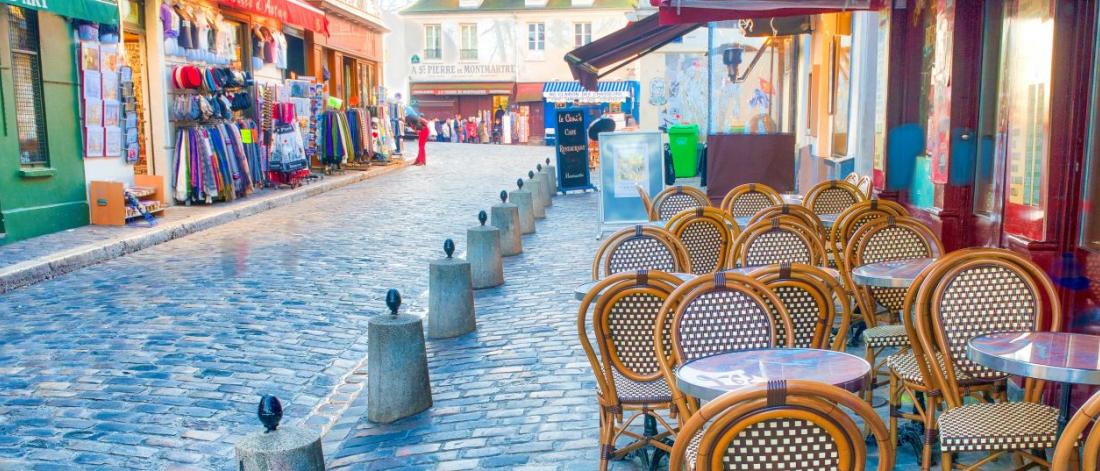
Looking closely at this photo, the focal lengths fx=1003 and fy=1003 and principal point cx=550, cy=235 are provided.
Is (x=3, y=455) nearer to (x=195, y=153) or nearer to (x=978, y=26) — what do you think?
(x=978, y=26)

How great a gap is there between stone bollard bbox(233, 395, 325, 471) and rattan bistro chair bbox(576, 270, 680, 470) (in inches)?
47.1

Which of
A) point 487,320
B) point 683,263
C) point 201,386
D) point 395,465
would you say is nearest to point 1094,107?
→ point 683,263

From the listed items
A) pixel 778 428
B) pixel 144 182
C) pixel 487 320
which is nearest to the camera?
pixel 778 428

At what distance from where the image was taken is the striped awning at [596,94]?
4312 centimetres

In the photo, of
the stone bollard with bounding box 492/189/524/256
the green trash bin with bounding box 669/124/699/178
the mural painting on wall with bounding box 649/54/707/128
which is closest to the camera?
the stone bollard with bounding box 492/189/524/256

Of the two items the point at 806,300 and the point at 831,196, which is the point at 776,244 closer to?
the point at 806,300

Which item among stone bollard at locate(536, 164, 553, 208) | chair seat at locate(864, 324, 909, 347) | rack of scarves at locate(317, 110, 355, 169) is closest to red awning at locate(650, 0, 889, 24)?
chair seat at locate(864, 324, 909, 347)

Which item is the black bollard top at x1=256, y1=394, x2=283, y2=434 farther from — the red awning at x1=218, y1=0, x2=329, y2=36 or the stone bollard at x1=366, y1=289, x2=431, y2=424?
the red awning at x1=218, y1=0, x2=329, y2=36

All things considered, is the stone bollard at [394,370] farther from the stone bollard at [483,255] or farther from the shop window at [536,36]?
the shop window at [536,36]

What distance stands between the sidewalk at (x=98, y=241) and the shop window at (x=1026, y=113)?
885 centimetres

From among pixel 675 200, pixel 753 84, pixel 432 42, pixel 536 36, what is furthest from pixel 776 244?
pixel 432 42

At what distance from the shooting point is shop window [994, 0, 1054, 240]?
18.3 feet

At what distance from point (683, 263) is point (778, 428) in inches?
121

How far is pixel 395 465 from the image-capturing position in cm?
486
